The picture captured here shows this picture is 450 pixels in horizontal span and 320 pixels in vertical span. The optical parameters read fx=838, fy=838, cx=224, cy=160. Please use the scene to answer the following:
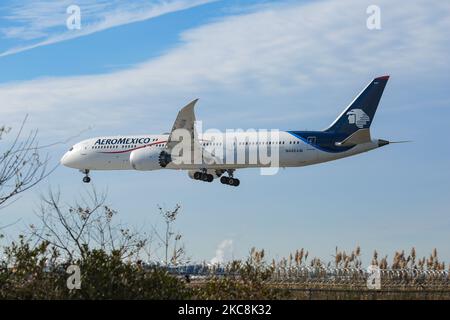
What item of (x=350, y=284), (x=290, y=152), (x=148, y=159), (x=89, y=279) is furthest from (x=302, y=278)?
(x=89, y=279)

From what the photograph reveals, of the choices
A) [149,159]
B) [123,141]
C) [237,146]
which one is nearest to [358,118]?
[237,146]

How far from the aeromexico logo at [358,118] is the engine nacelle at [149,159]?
40.5 feet

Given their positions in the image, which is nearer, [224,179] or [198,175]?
[198,175]

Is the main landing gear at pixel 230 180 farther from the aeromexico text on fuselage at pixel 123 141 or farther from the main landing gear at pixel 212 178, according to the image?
the aeromexico text on fuselage at pixel 123 141

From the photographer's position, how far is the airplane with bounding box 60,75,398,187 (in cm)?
5347

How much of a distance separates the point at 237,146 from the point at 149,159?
5893mm

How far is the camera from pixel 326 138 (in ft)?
176

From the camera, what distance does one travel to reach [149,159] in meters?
55.5

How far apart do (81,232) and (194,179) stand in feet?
A: 112
